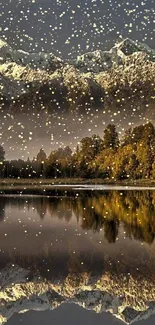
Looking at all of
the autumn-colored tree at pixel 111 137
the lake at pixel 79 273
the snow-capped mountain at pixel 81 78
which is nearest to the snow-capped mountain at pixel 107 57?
the snow-capped mountain at pixel 81 78

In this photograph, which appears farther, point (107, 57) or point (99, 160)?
point (107, 57)

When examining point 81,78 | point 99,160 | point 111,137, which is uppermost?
point 81,78

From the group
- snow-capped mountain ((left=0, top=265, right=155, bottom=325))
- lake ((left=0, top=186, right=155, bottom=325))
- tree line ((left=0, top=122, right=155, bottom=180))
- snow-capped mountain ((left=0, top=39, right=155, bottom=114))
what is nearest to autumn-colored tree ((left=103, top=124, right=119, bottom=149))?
tree line ((left=0, top=122, right=155, bottom=180))

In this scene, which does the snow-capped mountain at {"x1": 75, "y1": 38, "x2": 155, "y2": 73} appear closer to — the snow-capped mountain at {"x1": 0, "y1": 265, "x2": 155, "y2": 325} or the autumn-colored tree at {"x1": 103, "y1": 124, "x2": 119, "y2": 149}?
the autumn-colored tree at {"x1": 103, "y1": 124, "x2": 119, "y2": 149}

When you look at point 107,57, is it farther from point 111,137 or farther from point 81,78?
point 111,137

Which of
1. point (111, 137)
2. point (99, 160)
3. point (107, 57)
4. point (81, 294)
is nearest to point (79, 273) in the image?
point (81, 294)

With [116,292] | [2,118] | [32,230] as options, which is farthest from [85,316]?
[2,118]
